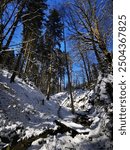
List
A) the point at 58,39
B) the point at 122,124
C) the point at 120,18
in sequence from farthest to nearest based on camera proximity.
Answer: the point at 58,39, the point at 120,18, the point at 122,124

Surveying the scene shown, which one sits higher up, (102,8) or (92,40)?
(102,8)

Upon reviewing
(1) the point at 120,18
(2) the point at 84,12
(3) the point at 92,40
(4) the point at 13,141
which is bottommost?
(4) the point at 13,141

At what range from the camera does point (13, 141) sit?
11.0 meters

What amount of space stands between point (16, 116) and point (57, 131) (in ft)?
19.4

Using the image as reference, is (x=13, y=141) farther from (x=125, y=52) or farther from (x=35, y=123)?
(x=125, y=52)

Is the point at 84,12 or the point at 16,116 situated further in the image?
the point at 16,116

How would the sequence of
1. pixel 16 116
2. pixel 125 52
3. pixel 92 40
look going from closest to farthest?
pixel 125 52 < pixel 92 40 < pixel 16 116

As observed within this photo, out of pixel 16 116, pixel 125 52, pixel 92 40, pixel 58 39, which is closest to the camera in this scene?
pixel 125 52

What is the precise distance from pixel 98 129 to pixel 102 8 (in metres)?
6.16

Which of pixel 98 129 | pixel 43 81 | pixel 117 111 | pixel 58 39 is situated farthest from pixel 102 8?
pixel 43 81

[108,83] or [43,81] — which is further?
[43,81]

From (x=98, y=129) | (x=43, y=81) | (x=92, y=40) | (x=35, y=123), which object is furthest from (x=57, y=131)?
(x=43, y=81)

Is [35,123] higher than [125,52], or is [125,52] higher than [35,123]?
[125,52]

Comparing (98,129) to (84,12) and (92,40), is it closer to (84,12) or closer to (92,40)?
(92,40)
